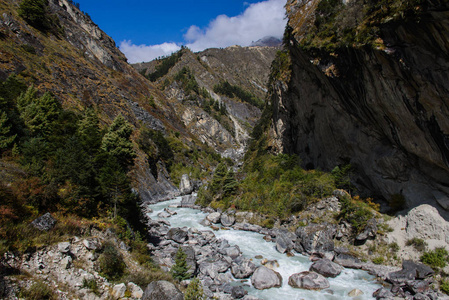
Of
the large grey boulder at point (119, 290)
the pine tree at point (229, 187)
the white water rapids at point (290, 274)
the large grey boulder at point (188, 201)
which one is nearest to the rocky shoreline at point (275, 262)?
the white water rapids at point (290, 274)

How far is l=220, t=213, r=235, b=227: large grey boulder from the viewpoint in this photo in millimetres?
26580

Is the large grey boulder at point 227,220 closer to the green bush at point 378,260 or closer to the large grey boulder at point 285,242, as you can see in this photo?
the large grey boulder at point 285,242

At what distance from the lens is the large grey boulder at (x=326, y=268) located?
14.6 m

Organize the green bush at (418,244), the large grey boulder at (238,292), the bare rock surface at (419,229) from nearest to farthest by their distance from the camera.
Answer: the large grey boulder at (238,292)
the bare rock surface at (419,229)
the green bush at (418,244)

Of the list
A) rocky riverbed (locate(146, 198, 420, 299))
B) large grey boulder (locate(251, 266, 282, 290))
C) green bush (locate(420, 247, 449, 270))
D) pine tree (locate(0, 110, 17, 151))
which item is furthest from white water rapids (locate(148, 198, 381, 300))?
pine tree (locate(0, 110, 17, 151))

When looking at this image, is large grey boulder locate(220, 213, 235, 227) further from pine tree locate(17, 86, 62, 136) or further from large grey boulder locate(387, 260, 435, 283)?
pine tree locate(17, 86, 62, 136)

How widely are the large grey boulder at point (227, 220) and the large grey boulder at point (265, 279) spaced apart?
12.1 m

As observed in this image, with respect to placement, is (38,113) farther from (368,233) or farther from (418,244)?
(418,244)

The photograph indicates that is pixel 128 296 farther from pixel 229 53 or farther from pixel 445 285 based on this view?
pixel 229 53

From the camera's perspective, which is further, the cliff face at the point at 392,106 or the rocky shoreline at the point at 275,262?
the rocky shoreline at the point at 275,262

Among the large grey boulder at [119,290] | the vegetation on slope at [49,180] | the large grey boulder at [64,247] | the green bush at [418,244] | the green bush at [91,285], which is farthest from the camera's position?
the green bush at [418,244]

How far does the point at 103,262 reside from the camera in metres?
9.80

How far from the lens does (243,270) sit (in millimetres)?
14906

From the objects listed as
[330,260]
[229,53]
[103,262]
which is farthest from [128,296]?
[229,53]
